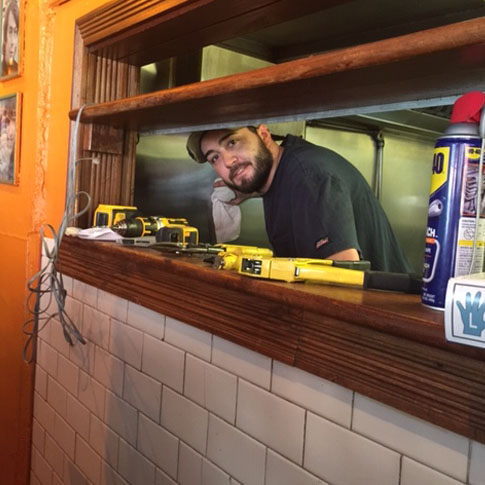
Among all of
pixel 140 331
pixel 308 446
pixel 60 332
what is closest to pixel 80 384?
pixel 60 332

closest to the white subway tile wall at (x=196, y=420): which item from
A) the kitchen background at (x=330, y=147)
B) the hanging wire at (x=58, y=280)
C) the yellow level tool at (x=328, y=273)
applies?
the hanging wire at (x=58, y=280)

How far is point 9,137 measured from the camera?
2.62 m

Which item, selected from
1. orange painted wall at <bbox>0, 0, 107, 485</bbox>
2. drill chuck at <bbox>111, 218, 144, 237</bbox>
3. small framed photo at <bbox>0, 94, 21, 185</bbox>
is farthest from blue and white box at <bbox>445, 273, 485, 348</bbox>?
small framed photo at <bbox>0, 94, 21, 185</bbox>

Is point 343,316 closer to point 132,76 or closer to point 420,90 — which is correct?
point 420,90

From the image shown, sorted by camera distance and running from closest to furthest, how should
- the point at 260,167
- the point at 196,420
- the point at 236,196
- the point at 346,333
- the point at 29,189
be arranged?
the point at 346,333, the point at 196,420, the point at 260,167, the point at 29,189, the point at 236,196

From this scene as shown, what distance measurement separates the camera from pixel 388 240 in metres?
2.31

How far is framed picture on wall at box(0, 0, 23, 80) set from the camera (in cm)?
253

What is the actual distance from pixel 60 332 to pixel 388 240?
4.57 feet

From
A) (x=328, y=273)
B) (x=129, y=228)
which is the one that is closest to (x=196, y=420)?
(x=328, y=273)

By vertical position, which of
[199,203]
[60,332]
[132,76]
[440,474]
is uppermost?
[132,76]

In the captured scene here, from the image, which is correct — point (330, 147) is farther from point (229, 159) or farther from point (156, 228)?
point (156, 228)

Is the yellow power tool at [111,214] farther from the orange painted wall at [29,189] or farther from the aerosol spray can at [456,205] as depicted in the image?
the aerosol spray can at [456,205]

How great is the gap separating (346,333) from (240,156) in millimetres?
1475

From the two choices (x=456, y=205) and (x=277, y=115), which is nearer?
(x=456, y=205)
